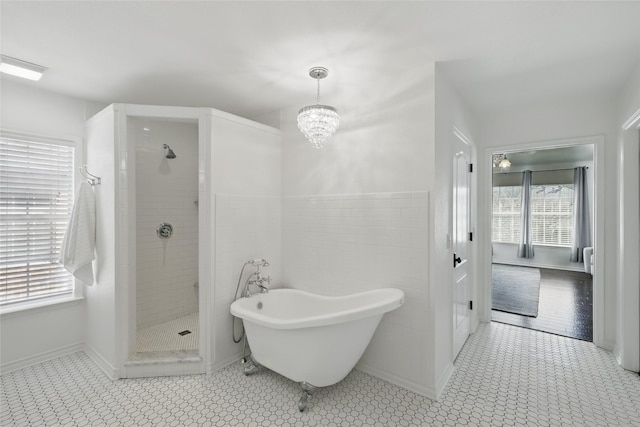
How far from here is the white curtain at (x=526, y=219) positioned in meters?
7.10

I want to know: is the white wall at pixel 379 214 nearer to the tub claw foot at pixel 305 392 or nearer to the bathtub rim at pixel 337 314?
the bathtub rim at pixel 337 314

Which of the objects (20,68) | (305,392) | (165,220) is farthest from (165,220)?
(305,392)

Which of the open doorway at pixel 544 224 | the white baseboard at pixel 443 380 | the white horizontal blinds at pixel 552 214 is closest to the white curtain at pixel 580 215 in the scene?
the open doorway at pixel 544 224

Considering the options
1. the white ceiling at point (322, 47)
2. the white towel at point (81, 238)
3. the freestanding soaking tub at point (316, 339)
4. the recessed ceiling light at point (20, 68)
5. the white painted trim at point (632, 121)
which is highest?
the white ceiling at point (322, 47)

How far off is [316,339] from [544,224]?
25.0 ft

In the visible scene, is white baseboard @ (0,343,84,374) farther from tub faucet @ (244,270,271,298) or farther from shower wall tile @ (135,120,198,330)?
tub faucet @ (244,270,271,298)

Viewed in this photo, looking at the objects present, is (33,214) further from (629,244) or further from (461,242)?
(629,244)

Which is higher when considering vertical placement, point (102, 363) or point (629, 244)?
point (629, 244)

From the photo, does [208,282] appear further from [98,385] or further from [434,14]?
[434,14]

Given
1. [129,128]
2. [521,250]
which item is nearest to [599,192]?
[129,128]

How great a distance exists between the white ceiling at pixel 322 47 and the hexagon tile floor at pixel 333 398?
2.31m

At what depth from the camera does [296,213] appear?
2.95 m

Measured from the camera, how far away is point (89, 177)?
2588 millimetres

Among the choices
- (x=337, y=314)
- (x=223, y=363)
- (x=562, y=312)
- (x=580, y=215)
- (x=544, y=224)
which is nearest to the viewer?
(x=337, y=314)
